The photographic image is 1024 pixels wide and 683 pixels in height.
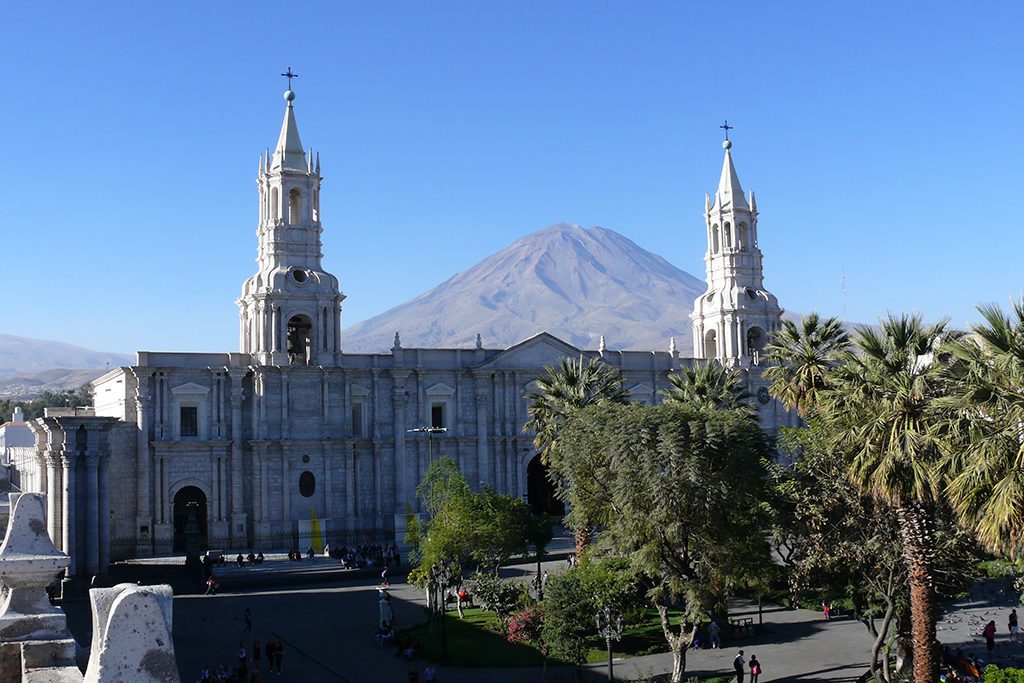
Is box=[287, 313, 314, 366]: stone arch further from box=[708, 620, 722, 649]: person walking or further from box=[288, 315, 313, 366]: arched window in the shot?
box=[708, 620, 722, 649]: person walking

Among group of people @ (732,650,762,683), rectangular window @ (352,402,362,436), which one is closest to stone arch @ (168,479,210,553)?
rectangular window @ (352,402,362,436)

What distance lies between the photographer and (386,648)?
3125 cm

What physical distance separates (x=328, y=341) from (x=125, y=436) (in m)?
10.8

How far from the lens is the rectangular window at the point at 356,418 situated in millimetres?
53656

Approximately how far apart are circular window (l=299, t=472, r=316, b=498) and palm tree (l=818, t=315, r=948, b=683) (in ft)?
113

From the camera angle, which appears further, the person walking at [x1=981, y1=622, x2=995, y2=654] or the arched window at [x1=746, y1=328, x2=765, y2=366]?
the arched window at [x1=746, y1=328, x2=765, y2=366]

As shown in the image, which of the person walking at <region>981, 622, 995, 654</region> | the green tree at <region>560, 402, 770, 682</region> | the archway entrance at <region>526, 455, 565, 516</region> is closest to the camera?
the green tree at <region>560, 402, 770, 682</region>

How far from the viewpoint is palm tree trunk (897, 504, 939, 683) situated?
20.3 m

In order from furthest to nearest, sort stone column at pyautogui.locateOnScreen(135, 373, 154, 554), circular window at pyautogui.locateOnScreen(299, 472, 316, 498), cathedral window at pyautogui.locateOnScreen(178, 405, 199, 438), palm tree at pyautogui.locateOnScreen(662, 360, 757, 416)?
circular window at pyautogui.locateOnScreen(299, 472, 316, 498)
cathedral window at pyautogui.locateOnScreen(178, 405, 199, 438)
stone column at pyautogui.locateOnScreen(135, 373, 154, 554)
palm tree at pyautogui.locateOnScreen(662, 360, 757, 416)

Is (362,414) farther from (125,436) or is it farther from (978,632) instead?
(978,632)

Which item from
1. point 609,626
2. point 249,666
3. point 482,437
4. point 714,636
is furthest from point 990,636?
point 482,437

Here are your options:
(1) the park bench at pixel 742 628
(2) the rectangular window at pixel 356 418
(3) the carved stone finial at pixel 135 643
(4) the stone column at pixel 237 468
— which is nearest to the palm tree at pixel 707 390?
(1) the park bench at pixel 742 628

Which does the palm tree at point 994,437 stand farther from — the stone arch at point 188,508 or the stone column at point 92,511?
the stone arch at point 188,508

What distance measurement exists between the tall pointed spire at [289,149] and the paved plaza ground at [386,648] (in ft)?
75.3
